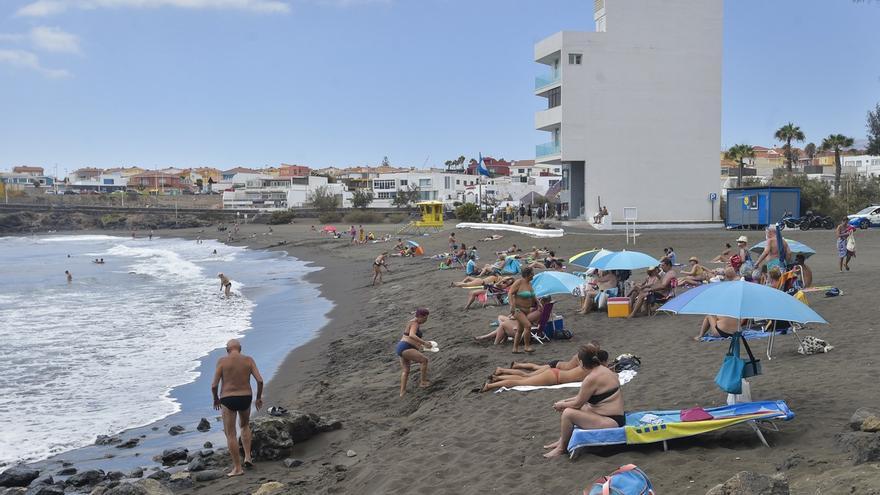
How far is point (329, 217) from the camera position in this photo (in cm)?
8588

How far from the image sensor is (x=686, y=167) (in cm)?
4094

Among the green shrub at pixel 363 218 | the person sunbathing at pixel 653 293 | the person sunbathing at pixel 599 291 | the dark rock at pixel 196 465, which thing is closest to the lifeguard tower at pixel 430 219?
the green shrub at pixel 363 218

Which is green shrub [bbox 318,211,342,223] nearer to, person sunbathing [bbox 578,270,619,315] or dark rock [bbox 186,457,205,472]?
person sunbathing [bbox 578,270,619,315]

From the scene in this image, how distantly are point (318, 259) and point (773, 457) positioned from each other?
37.3 meters

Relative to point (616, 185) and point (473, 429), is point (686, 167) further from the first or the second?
point (473, 429)

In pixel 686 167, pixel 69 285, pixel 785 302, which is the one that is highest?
pixel 686 167

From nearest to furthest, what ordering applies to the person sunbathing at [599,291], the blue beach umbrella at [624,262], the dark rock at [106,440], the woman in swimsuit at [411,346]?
the dark rock at [106,440] < the woman in swimsuit at [411,346] < the blue beach umbrella at [624,262] < the person sunbathing at [599,291]

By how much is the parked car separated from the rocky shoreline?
30382mm

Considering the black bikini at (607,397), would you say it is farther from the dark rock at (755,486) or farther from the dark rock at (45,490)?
the dark rock at (45,490)

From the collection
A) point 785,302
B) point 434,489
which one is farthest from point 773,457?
point 434,489

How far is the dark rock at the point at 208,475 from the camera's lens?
8.00 meters

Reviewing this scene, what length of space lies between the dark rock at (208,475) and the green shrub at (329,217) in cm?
7653

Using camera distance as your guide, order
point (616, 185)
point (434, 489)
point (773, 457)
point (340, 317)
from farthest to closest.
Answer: point (616, 185) < point (340, 317) < point (434, 489) < point (773, 457)

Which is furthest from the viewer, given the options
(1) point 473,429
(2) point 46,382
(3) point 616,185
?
(3) point 616,185
